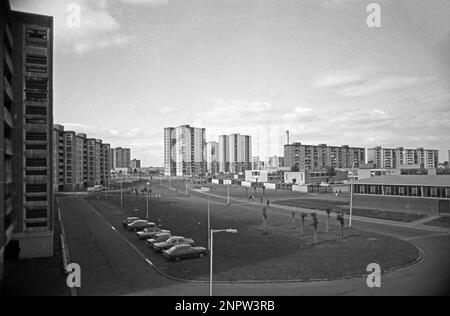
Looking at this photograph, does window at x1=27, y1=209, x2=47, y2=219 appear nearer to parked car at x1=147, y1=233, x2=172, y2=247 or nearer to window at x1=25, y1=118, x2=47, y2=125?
window at x1=25, y1=118, x2=47, y2=125


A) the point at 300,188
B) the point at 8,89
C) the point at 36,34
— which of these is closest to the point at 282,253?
the point at 8,89

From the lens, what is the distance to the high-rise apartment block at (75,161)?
345 feet

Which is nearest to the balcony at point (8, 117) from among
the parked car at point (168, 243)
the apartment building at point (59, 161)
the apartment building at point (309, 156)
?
the parked car at point (168, 243)

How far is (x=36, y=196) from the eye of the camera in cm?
3073

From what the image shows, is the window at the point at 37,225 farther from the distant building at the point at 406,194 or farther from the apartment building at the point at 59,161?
the apartment building at the point at 59,161

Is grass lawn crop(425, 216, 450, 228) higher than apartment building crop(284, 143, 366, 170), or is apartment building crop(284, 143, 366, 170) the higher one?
apartment building crop(284, 143, 366, 170)

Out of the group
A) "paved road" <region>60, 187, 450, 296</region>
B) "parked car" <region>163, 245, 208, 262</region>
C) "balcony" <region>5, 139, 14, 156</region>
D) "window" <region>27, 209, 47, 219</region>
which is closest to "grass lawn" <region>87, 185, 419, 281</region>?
"parked car" <region>163, 245, 208, 262</region>

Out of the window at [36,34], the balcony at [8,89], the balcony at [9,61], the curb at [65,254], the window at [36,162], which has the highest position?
the window at [36,34]

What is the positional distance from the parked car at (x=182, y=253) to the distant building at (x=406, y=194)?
38.0m

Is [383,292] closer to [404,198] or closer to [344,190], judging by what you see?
[404,198]

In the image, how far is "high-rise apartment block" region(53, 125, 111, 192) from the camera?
105062 millimetres

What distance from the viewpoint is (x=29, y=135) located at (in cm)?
3042

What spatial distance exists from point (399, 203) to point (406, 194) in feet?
5.80
